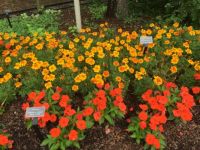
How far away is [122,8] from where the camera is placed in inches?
283

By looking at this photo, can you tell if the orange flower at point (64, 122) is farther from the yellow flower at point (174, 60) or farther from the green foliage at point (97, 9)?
the green foliage at point (97, 9)

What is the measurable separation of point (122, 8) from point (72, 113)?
3.87m

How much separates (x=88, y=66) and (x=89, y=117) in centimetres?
124

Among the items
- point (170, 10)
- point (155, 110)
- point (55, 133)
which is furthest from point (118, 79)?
point (170, 10)

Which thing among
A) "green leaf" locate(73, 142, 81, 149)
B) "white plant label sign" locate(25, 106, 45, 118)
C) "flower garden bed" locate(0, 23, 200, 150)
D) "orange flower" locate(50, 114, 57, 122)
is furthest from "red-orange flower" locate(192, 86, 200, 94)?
"white plant label sign" locate(25, 106, 45, 118)

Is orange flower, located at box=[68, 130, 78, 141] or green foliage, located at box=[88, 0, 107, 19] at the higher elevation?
green foliage, located at box=[88, 0, 107, 19]

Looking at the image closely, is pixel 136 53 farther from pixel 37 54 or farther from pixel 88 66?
pixel 37 54

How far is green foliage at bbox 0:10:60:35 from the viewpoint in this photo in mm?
6852

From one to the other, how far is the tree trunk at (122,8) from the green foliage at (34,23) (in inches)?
59.2

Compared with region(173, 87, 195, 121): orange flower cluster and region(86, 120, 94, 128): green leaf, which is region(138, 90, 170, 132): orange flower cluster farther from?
region(86, 120, 94, 128): green leaf

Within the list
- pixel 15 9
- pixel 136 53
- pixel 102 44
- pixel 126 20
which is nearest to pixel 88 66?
pixel 102 44

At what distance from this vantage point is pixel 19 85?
15.4 ft

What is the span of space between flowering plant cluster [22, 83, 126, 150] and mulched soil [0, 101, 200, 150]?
18 centimetres

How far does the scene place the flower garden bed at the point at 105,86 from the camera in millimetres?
4141
